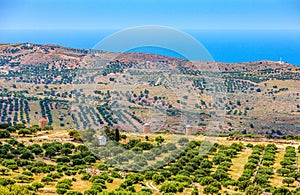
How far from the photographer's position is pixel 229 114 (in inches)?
3196

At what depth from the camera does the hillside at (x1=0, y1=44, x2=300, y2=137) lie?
45469 millimetres

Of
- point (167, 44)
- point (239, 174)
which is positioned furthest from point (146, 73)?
point (167, 44)

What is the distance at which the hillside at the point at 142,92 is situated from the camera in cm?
4547

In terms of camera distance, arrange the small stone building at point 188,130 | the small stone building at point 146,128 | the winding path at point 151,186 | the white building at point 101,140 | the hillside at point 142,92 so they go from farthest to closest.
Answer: the small stone building at point 188,130, the small stone building at point 146,128, the hillside at point 142,92, the winding path at point 151,186, the white building at point 101,140

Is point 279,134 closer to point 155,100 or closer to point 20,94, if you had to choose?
point 155,100

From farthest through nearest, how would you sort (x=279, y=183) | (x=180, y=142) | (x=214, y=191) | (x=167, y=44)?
(x=180, y=142) < (x=279, y=183) < (x=214, y=191) < (x=167, y=44)

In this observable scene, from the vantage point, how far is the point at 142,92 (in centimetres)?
7144

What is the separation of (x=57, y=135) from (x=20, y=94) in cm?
4242

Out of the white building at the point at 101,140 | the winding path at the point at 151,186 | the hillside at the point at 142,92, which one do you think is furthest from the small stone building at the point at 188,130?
the white building at the point at 101,140

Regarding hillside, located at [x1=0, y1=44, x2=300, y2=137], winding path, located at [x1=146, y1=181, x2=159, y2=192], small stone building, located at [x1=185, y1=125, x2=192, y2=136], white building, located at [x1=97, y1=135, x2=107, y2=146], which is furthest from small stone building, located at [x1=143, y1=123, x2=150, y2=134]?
white building, located at [x1=97, y1=135, x2=107, y2=146]

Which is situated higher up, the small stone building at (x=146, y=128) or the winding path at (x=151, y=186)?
the small stone building at (x=146, y=128)

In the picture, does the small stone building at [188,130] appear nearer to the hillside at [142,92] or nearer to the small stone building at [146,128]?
the hillside at [142,92]

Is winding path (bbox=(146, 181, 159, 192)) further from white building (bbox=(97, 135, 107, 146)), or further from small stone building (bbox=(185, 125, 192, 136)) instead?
small stone building (bbox=(185, 125, 192, 136))

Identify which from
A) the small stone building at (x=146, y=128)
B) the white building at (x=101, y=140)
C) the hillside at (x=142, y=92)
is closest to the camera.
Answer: the white building at (x=101, y=140)
